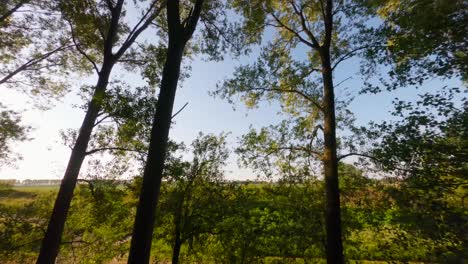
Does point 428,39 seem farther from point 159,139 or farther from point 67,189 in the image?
point 67,189

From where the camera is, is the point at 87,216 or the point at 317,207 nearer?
the point at 317,207

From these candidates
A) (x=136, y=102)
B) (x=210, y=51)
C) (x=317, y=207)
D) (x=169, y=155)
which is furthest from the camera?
(x=317, y=207)

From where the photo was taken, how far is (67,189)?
8406 mm

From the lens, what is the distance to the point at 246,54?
32.0 feet

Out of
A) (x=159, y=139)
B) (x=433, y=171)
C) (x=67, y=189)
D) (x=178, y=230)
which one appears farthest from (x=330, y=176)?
(x=67, y=189)

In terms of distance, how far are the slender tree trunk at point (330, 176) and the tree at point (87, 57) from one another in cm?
712

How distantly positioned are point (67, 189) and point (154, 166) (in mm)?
5592

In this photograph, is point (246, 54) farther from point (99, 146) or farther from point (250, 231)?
point (250, 231)

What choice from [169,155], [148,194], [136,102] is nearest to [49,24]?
[136,102]

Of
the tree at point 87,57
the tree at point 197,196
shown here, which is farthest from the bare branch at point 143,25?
the tree at point 197,196

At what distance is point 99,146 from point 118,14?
17.3 ft

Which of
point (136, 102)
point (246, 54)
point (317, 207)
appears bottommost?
point (317, 207)

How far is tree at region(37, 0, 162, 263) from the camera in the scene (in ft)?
26.0

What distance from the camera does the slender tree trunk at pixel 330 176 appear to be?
296 inches
